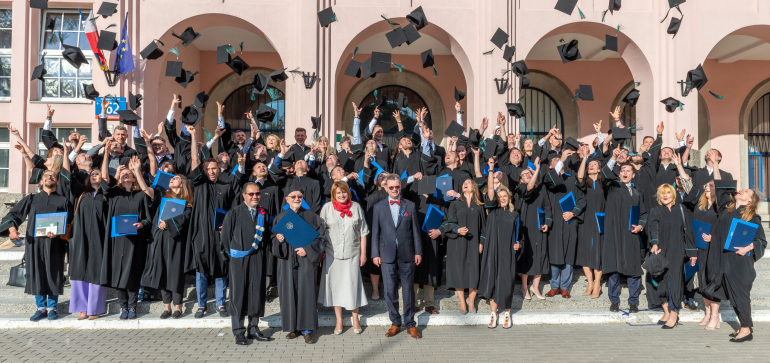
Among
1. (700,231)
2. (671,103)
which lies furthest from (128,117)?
(671,103)

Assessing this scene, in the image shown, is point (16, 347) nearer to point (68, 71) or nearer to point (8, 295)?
point (8, 295)

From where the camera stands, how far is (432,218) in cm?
681

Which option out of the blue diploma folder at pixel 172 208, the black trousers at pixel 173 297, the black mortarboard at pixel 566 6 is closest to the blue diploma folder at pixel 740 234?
the black mortarboard at pixel 566 6

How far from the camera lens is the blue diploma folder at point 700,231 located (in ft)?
20.7

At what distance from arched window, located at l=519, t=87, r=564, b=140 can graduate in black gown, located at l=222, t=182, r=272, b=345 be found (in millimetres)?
10235

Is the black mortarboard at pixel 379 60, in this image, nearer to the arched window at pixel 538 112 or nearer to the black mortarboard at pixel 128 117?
the black mortarboard at pixel 128 117

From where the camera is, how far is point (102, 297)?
6598mm

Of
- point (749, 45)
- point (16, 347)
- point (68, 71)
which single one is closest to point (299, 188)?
point (16, 347)

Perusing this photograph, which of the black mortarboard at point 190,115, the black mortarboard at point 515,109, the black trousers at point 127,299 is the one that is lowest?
the black trousers at point 127,299

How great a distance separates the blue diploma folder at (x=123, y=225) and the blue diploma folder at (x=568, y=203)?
5.77 meters

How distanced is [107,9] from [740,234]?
10928 mm

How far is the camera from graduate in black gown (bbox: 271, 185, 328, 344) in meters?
5.79

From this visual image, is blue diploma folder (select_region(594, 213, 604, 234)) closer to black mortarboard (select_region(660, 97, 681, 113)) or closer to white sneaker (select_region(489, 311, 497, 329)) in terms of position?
white sneaker (select_region(489, 311, 497, 329))

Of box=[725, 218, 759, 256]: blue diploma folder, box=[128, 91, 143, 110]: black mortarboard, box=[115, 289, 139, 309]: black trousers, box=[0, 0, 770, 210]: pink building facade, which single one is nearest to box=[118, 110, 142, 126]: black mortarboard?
box=[128, 91, 143, 110]: black mortarboard
